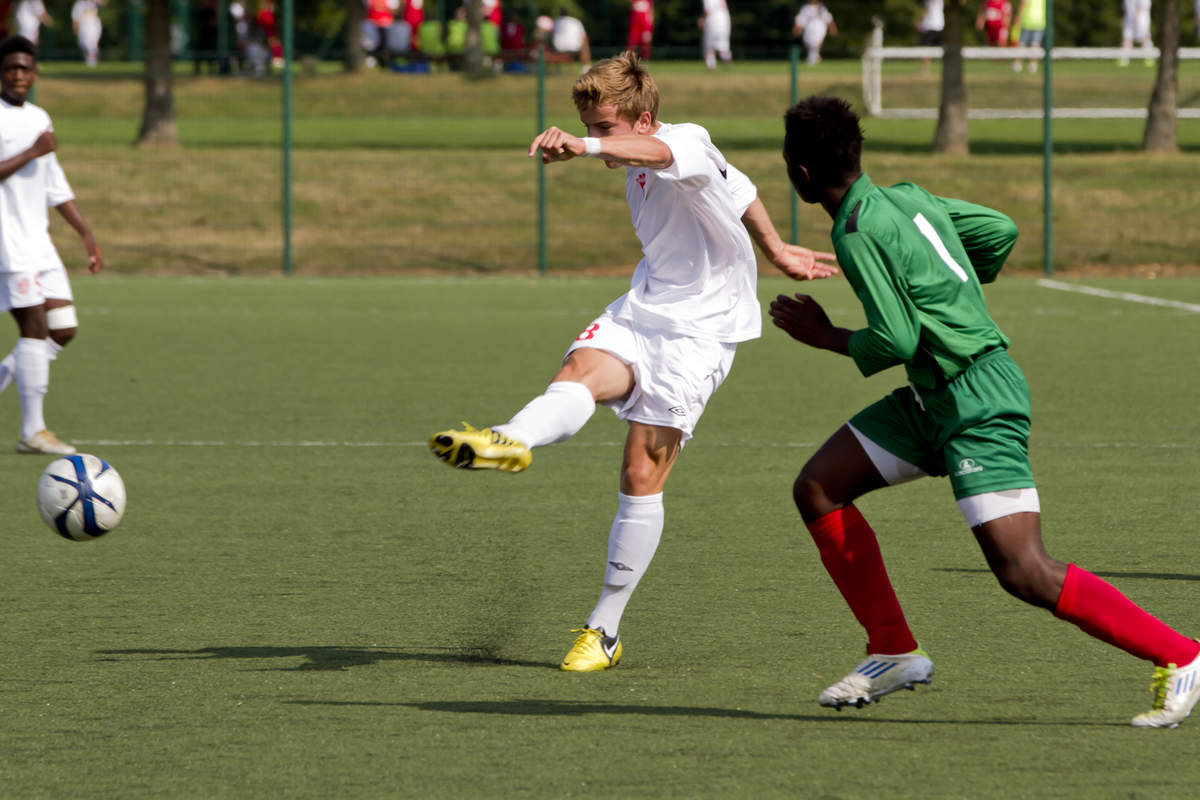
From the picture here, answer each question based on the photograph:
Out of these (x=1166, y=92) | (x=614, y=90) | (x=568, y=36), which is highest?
(x=568, y=36)

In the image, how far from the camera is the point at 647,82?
5414 mm

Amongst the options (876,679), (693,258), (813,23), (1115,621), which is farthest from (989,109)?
(1115,621)

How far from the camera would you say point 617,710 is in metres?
4.86

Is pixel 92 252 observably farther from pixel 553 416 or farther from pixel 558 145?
pixel 558 145

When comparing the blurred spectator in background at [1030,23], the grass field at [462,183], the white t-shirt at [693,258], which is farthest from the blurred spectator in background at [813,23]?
the white t-shirt at [693,258]

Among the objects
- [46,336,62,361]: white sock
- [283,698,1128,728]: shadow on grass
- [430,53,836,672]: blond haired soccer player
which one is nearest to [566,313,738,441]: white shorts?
[430,53,836,672]: blond haired soccer player

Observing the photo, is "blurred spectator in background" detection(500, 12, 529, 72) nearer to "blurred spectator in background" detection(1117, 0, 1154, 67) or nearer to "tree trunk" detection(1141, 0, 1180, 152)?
"blurred spectator in background" detection(1117, 0, 1154, 67)

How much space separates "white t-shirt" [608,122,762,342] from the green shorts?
97 cm

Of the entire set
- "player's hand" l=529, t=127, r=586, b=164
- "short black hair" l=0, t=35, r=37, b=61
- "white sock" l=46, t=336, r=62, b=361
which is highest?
"short black hair" l=0, t=35, r=37, b=61

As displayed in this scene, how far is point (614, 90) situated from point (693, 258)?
0.56 meters

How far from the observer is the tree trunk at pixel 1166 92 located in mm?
26703

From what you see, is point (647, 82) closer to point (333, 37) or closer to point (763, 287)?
point (763, 287)

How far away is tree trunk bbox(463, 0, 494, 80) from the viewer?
33.1 m

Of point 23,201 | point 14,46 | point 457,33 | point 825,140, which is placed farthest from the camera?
point 457,33
